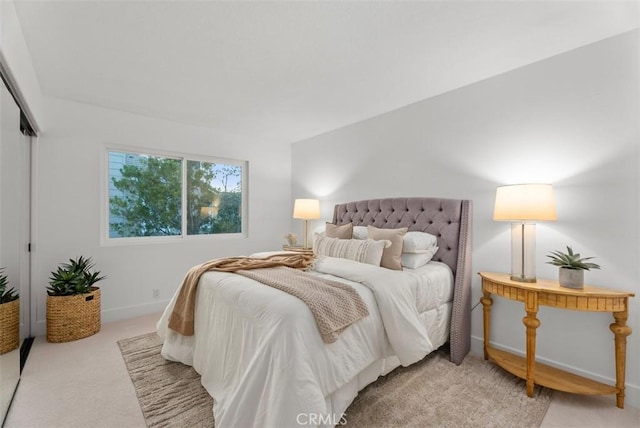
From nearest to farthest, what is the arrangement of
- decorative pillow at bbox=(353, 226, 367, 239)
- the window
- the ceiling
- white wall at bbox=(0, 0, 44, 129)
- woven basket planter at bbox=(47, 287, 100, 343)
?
white wall at bbox=(0, 0, 44, 129) → the ceiling → woven basket planter at bbox=(47, 287, 100, 343) → decorative pillow at bbox=(353, 226, 367, 239) → the window

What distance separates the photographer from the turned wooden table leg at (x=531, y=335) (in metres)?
1.97

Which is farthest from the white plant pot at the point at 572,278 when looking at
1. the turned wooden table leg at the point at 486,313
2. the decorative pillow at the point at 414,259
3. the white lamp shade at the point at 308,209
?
the white lamp shade at the point at 308,209

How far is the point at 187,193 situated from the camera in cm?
401

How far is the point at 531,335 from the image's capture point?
1.99 meters

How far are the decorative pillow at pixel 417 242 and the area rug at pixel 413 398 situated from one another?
3.07 ft

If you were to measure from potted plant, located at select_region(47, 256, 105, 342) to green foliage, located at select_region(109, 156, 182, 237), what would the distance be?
0.72m

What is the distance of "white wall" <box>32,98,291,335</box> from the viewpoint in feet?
9.79

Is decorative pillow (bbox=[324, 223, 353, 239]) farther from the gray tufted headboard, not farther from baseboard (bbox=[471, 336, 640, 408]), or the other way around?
baseboard (bbox=[471, 336, 640, 408])

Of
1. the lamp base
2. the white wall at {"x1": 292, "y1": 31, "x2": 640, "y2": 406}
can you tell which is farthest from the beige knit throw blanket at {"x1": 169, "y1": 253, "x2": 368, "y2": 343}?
the white wall at {"x1": 292, "y1": 31, "x2": 640, "y2": 406}

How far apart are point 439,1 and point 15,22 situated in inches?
102

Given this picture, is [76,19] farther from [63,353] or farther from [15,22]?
[63,353]

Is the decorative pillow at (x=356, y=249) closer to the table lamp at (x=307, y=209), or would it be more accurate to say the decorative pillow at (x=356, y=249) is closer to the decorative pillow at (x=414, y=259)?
the decorative pillow at (x=414, y=259)

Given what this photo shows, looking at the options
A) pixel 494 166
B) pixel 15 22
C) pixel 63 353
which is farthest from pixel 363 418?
pixel 15 22

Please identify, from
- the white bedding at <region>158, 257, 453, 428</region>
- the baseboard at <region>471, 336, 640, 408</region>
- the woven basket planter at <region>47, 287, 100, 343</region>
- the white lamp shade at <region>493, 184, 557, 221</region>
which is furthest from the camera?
the woven basket planter at <region>47, 287, 100, 343</region>
